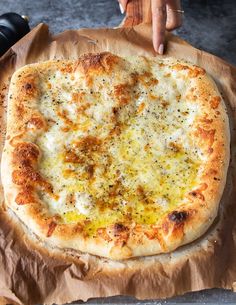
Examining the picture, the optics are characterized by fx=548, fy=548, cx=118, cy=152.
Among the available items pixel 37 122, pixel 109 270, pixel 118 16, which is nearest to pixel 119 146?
pixel 37 122

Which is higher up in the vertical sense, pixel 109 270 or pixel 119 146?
pixel 119 146

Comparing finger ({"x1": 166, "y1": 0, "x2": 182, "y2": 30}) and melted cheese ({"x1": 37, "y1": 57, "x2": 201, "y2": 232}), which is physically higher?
finger ({"x1": 166, "y1": 0, "x2": 182, "y2": 30})

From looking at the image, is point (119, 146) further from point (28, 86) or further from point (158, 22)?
point (158, 22)

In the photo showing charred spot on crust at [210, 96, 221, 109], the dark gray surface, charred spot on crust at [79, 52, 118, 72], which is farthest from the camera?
the dark gray surface

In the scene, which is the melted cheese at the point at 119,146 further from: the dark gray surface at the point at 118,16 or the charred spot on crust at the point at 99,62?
the dark gray surface at the point at 118,16

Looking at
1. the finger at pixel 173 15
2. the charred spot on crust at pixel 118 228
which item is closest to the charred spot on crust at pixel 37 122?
the charred spot on crust at pixel 118 228

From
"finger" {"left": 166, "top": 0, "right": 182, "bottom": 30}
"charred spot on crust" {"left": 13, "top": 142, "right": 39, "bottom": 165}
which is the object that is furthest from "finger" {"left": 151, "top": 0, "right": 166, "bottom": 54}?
"charred spot on crust" {"left": 13, "top": 142, "right": 39, "bottom": 165}

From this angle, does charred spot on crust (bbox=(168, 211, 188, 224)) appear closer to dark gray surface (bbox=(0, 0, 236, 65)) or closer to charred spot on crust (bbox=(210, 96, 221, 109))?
charred spot on crust (bbox=(210, 96, 221, 109))

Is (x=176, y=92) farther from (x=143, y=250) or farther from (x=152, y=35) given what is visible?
(x=143, y=250)
